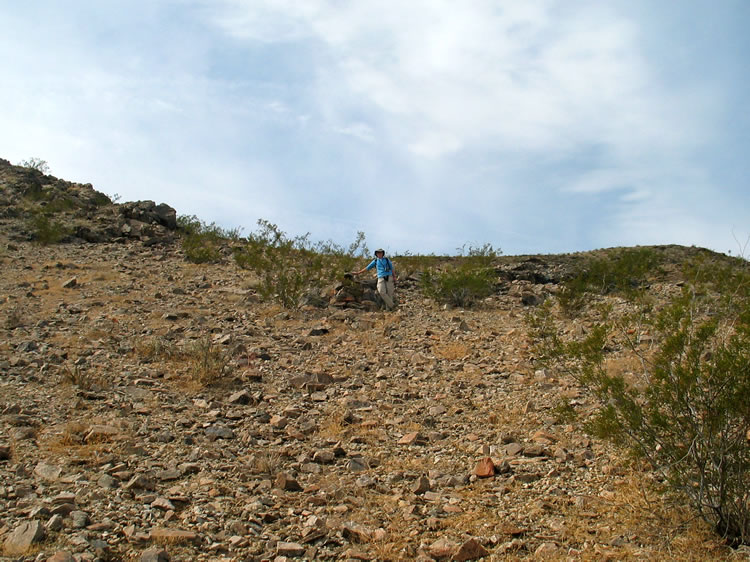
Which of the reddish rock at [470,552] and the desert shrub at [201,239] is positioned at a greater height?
the desert shrub at [201,239]

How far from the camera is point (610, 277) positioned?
17.2m

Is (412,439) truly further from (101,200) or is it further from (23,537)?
(101,200)

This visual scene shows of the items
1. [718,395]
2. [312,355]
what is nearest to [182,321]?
[312,355]

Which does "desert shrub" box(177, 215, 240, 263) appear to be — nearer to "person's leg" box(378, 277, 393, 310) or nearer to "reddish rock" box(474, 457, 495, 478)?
"person's leg" box(378, 277, 393, 310)

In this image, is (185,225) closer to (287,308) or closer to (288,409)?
(287,308)

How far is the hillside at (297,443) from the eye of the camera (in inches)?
161

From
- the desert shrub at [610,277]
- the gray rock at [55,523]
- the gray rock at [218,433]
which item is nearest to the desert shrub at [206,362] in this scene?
the gray rock at [218,433]

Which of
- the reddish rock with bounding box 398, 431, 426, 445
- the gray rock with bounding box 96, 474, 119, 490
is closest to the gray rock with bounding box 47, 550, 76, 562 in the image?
the gray rock with bounding box 96, 474, 119, 490

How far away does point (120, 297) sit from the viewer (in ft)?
40.4

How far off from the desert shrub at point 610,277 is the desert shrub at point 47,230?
15.6m

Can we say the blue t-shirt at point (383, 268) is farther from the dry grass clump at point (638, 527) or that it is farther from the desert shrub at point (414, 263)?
the dry grass clump at point (638, 527)

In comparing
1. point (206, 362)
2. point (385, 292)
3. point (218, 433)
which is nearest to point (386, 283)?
point (385, 292)

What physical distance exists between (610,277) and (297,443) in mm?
13611

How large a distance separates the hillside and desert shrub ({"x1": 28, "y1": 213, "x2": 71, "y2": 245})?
6.35 m
